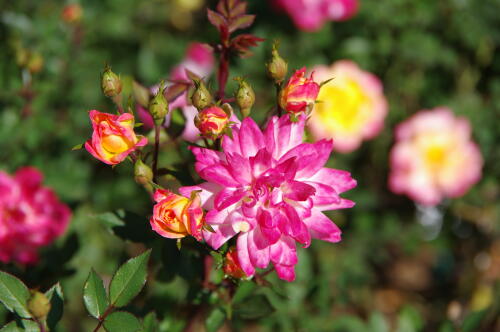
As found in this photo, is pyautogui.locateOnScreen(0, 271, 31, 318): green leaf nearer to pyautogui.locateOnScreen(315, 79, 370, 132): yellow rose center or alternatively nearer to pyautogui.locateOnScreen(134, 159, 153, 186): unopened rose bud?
pyautogui.locateOnScreen(134, 159, 153, 186): unopened rose bud

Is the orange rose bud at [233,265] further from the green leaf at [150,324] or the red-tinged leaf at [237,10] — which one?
the red-tinged leaf at [237,10]

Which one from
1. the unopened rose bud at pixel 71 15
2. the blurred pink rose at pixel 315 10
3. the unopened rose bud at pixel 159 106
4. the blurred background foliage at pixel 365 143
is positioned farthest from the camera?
the blurred pink rose at pixel 315 10

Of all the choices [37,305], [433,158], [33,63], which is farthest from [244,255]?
[433,158]

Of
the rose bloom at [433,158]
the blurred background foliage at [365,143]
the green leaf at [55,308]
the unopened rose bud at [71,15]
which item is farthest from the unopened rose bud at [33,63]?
the rose bloom at [433,158]

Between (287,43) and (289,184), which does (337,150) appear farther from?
(289,184)

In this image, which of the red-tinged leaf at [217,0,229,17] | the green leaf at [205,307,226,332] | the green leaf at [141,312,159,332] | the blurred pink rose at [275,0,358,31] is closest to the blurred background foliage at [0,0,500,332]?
the blurred pink rose at [275,0,358,31]

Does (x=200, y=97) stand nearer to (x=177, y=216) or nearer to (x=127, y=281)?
(x=177, y=216)
